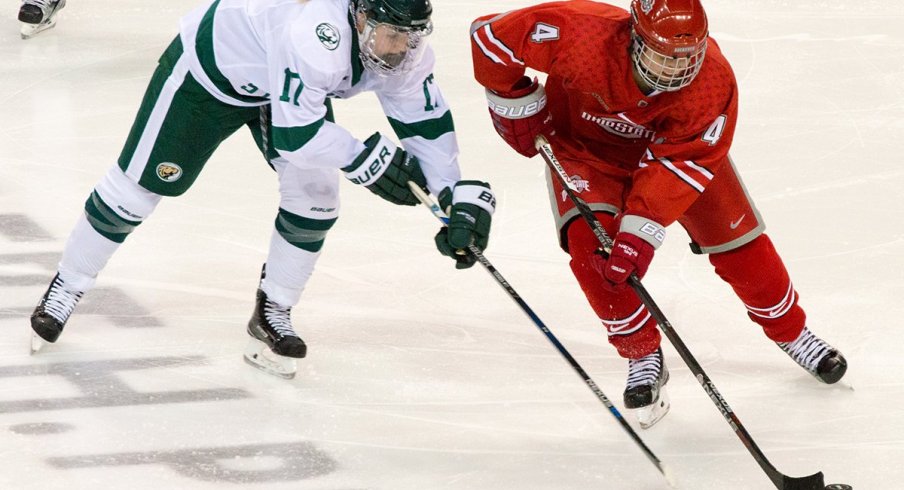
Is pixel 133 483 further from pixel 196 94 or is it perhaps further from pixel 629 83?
pixel 629 83

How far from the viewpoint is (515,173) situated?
4883mm

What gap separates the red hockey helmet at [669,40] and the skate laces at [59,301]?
5.31 feet

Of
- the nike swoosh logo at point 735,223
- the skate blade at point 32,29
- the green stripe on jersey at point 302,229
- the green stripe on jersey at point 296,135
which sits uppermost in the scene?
the green stripe on jersey at point 296,135

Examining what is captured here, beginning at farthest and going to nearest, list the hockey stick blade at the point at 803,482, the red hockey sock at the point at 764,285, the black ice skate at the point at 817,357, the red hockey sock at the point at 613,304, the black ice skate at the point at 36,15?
the black ice skate at the point at 36,15 < the black ice skate at the point at 817,357 < the red hockey sock at the point at 764,285 < the red hockey sock at the point at 613,304 < the hockey stick blade at the point at 803,482

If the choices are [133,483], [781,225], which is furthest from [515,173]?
[133,483]

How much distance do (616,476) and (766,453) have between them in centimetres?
40

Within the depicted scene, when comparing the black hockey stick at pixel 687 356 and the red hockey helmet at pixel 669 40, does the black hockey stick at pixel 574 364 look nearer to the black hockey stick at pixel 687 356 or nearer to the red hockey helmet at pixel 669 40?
the black hockey stick at pixel 687 356

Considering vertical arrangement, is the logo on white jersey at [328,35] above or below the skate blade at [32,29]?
above

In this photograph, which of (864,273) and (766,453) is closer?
(766,453)

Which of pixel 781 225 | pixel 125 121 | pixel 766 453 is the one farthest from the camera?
pixel 125 121

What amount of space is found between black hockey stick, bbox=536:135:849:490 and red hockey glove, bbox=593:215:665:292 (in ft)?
0.16

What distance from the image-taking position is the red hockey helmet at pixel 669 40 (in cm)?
297

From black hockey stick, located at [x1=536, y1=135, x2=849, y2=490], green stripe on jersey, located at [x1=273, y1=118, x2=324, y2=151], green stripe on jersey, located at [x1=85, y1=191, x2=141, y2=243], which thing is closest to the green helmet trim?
green stripe on jersey, located at [x1=273, y1=118, x2=324, y2=151]

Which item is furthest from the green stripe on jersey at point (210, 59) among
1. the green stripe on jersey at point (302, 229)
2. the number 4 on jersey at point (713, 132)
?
the number 4 on jersey at point (713, 132)
